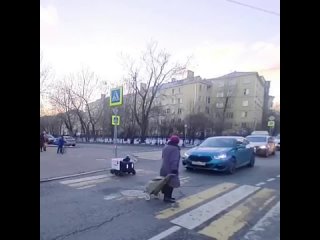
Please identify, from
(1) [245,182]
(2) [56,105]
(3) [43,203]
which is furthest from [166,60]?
(3) [43,203]

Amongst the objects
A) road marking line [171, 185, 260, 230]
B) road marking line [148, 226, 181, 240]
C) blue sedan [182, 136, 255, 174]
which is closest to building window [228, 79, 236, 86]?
blue sedan [182, 136, 255, 174]

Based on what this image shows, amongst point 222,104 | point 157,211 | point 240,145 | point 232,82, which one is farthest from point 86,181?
point 232,82

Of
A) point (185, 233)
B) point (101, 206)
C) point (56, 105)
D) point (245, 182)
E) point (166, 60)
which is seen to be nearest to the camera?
point (185, 233)

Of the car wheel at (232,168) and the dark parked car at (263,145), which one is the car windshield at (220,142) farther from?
the dark parked car at (263,145)

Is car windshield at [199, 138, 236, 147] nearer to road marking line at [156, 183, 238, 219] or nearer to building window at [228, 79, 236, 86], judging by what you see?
road marking line at [156, 183, 238, 219]

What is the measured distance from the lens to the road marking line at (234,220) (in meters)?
4.72

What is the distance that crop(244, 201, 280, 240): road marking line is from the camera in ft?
15.3

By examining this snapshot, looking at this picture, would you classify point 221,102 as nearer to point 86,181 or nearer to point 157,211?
point 86,181

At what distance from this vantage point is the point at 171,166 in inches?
272

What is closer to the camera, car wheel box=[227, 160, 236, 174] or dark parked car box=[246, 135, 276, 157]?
car wheel box=[227, 160, 236, 174]

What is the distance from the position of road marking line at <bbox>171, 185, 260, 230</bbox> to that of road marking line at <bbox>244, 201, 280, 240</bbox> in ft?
2.80
